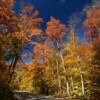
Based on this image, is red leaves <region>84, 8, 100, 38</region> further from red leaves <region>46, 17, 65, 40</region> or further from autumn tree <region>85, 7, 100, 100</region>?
red leaves <region>46, 17, 65, 40</region>

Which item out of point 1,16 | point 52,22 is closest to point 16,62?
point 1,16

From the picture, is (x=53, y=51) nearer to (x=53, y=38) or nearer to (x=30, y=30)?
(x=53, y=38)

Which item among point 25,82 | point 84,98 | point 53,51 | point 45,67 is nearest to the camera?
point 84,98

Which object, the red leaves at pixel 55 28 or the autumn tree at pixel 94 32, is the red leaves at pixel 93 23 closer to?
the autumn tree at pixel 94 32

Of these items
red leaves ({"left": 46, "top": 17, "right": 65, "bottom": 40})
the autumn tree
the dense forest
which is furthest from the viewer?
red leaves ({"left": 46, "top": 17, "right": 65, "bottom": 40})

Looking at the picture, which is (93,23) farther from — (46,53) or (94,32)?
(46,53)

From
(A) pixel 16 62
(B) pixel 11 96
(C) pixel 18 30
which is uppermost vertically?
(C) pixel 18 30

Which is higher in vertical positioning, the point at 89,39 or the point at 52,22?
the point at 52,22

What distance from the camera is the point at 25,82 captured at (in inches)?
1896

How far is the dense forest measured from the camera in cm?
2102

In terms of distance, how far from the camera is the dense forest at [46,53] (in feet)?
68.9

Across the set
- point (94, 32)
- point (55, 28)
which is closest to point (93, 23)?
point (94, 32)

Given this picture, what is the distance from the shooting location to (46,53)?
4066cm

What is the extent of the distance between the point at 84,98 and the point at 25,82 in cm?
2080
